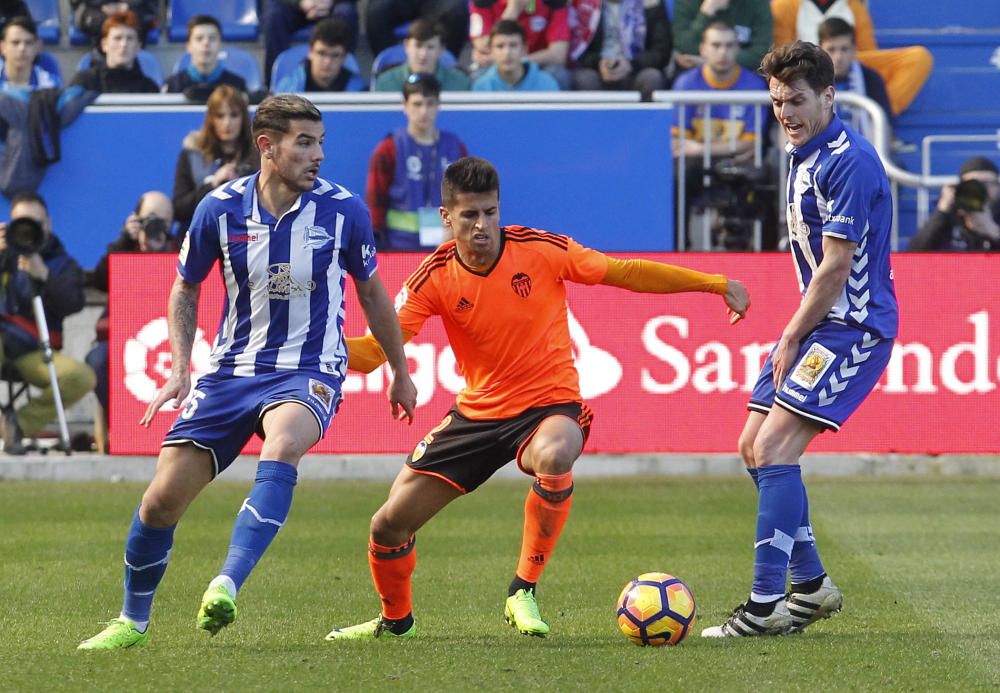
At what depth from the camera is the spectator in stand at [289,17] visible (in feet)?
53.7

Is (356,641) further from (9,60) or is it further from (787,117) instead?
(9,60)

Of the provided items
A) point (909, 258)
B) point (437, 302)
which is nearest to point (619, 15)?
point (909, 258)

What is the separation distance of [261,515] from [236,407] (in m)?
0.49

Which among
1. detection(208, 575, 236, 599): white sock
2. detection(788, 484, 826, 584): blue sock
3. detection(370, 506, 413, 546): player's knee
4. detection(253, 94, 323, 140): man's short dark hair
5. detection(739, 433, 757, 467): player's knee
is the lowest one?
detection(788, 484, 826, 584): blue sock

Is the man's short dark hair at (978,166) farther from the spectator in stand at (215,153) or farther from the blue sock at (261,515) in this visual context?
the blue sock at (261,515)

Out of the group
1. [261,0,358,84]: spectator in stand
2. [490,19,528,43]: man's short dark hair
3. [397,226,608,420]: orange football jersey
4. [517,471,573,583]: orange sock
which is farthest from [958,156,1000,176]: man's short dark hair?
[517,471,573,583]: orange sock

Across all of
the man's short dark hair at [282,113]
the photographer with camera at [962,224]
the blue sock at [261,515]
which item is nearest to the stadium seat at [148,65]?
the photographer with camera at [962,224]

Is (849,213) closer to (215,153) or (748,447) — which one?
(748,447)

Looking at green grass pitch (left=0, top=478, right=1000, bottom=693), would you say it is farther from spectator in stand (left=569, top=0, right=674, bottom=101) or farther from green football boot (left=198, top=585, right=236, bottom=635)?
spectator in stand (left=569, top=0, right=674, bottom=101)

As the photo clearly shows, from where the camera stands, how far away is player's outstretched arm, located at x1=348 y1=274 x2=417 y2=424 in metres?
6.51

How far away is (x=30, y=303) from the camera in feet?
42.3

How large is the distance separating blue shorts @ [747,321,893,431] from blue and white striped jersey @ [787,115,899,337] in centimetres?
6

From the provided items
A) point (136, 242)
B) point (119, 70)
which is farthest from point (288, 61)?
point (136, 242)

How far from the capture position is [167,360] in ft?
40.8
